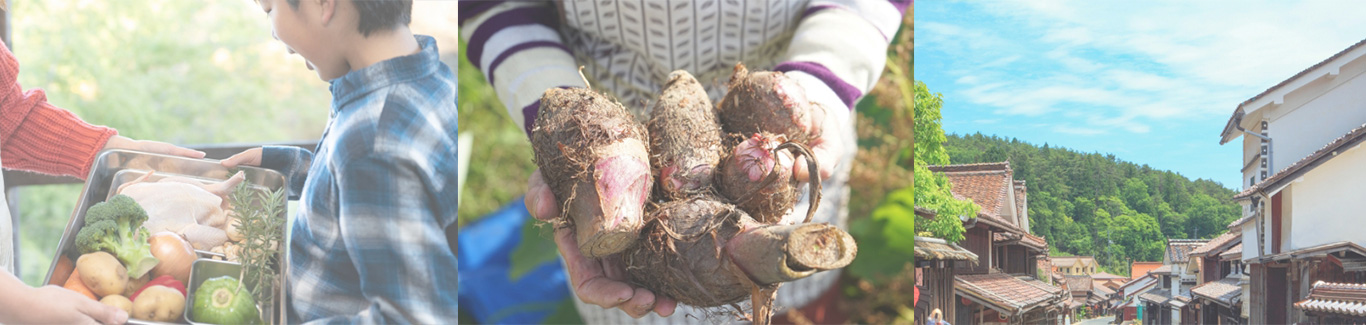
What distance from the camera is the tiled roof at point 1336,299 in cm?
244

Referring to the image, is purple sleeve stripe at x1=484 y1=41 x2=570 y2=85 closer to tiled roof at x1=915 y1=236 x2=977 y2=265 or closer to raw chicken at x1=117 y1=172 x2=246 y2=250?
raw chicken at x1=117 y1=172 x2=246 y2=250

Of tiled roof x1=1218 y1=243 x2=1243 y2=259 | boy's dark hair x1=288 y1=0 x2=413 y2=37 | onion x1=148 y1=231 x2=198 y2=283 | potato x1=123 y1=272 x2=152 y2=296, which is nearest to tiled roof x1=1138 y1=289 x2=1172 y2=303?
tiled roof x1=1218 y1=243 x2=1243 y2=259

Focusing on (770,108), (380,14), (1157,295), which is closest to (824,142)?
(770,108)


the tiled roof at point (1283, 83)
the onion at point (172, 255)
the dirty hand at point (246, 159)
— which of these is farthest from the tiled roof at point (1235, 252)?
the onion at point (172, 255)

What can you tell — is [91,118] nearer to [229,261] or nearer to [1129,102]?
[229,261]

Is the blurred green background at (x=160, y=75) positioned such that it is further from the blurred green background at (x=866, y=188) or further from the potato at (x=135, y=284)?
the blurred green background at (x=866, y=188)

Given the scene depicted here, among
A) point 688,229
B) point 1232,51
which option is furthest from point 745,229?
point 1232,51

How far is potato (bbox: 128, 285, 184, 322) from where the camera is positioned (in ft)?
7.06

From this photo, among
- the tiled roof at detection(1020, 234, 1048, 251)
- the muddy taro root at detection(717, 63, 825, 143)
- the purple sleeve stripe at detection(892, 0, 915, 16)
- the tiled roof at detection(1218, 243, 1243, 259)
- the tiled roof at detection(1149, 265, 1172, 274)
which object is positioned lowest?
the tiled roof at detection(1149, 265, 1172, 274)

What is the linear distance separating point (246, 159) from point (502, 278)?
754 millimetres

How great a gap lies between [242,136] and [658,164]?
1416 millimetres

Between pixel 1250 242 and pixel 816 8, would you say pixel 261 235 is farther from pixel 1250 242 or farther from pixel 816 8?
pixel 1250 242

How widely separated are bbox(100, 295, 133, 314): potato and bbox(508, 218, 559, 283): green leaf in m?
0.97

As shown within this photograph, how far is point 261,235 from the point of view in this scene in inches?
87.7
